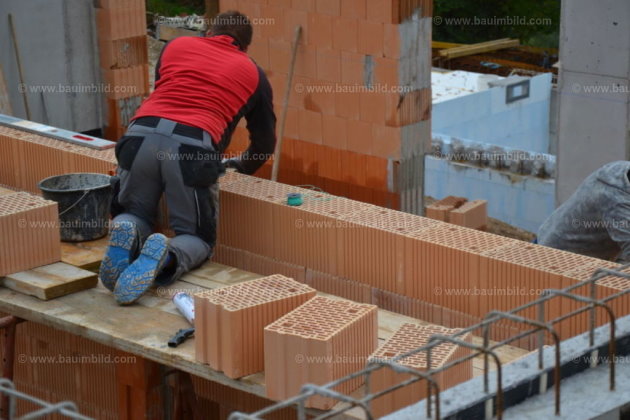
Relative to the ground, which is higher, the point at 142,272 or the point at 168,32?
the point at 142,272

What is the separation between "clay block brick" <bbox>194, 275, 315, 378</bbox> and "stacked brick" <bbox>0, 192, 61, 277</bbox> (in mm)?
1375

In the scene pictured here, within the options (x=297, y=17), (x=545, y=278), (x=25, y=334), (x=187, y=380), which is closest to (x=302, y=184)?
(x=297, y=17)

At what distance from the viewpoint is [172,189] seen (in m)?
6.05

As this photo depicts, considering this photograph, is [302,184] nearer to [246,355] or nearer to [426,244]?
[426,244]

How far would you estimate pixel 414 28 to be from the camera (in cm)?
862

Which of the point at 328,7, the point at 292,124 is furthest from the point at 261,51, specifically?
the point at 328,7

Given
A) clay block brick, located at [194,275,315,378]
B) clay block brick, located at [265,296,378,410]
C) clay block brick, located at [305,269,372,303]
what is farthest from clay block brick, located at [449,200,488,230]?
clay block brick, located at [265,296,378,410]

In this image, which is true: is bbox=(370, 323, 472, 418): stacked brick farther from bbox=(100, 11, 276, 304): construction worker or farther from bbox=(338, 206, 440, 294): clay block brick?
bbox=(100, 11, 276, 304): construction worker

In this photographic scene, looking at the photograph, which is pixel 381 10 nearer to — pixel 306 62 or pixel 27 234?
pixel 306 62

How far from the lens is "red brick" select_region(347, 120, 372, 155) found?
29.4 ft

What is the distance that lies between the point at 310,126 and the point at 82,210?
3256 millimetres

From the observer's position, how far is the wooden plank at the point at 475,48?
2214 centimetres

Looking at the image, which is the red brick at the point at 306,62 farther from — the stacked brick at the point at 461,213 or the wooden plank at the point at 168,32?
the wooden plank at the point at 168,32

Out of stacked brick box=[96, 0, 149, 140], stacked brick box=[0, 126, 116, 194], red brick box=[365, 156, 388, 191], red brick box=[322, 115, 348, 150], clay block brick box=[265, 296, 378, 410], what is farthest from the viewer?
stacked brick box=[96, 0, 149, 140]
